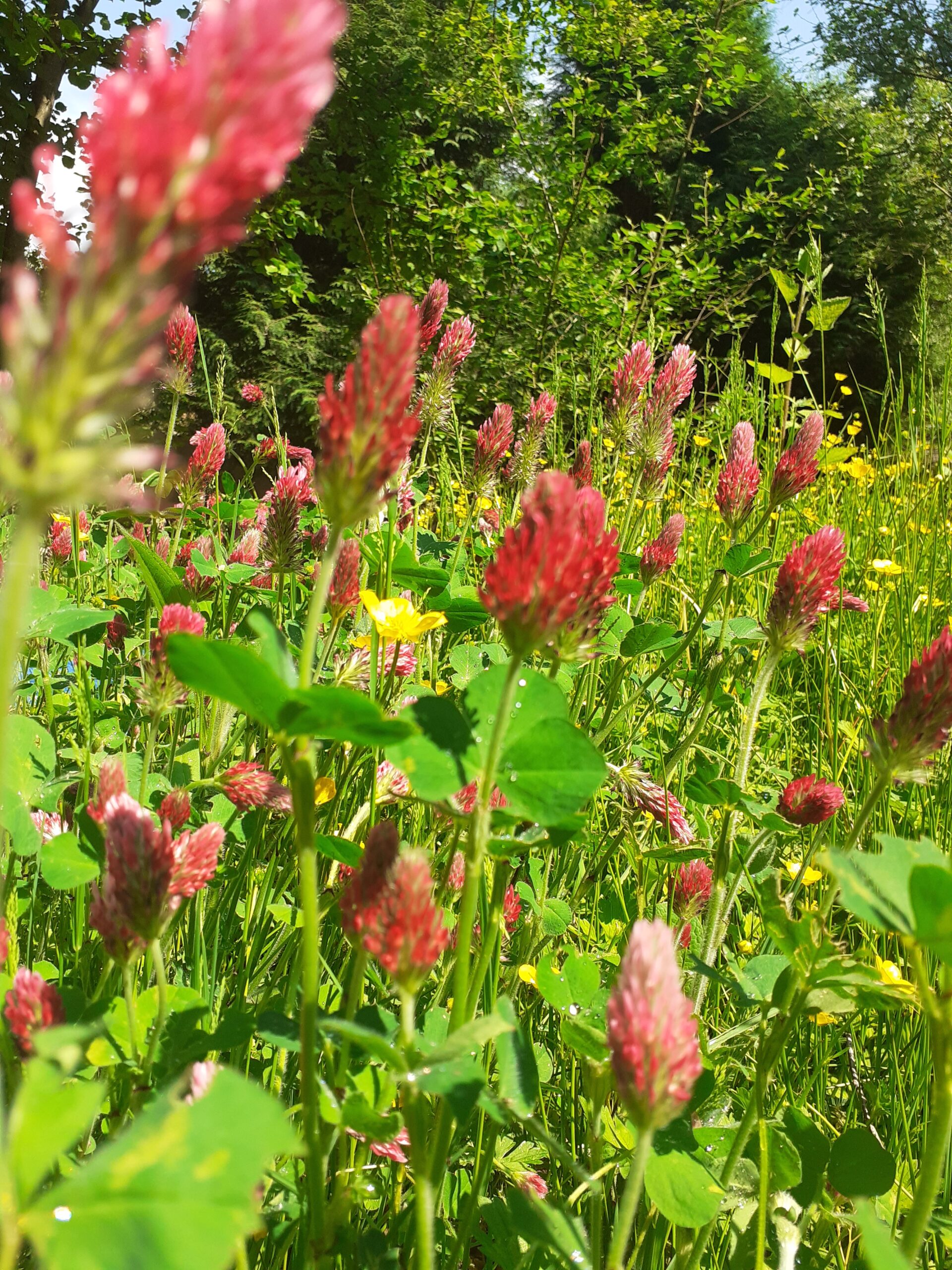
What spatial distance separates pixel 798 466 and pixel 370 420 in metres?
1.29

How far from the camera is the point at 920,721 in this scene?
3.12 ft

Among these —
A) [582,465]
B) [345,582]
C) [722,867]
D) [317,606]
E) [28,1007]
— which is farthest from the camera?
[582,465]

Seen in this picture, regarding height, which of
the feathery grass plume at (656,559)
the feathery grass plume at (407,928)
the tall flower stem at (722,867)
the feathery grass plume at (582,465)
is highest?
the feathery grass plume at (582,465)

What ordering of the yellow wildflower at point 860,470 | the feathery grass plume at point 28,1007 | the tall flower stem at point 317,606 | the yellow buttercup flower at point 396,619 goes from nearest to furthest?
the tall flower stem at point 317,606 < the feathery grass plume at point 28,1007 < the yellow buttercup flower at point 396,619 < the yellow wildflower at point 860,470

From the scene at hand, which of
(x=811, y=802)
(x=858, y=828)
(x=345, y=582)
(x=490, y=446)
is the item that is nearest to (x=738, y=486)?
(x=490, y=446)

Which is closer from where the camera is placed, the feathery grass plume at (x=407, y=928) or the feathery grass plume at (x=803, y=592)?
the feathery grass plume at (x=407, y=928)

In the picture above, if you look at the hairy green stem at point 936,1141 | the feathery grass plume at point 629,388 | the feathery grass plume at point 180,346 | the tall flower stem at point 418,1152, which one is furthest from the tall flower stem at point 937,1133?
the feathery grass plume at point 180,346

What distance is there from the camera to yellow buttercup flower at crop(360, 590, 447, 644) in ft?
3.72

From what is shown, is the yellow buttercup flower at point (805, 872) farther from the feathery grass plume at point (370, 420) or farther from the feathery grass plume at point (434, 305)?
the feathery grass plume at point (434, 305)

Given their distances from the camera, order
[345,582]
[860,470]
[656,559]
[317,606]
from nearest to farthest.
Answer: [317,606], [345,582], [656,559], [860,470]

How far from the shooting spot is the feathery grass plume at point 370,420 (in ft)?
1.81

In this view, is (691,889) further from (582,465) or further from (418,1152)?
(582,465)

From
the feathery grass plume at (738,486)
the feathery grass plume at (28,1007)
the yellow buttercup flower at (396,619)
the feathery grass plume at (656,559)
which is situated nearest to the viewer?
the feathery grass plume at (28,1007)

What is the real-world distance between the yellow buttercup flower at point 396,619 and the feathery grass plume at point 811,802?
1.70ft
